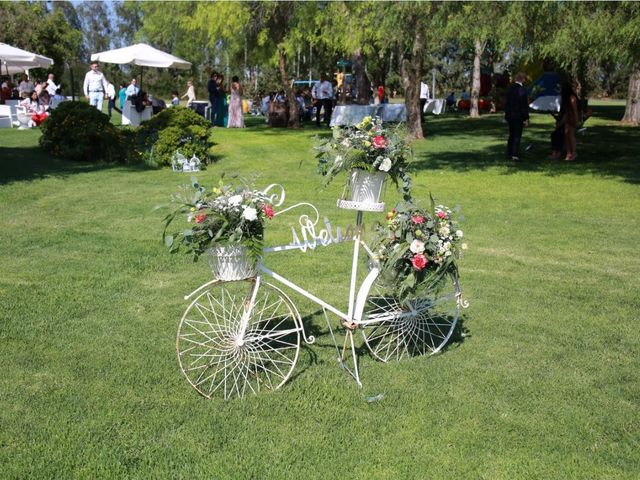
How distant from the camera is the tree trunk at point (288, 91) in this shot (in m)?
24.0

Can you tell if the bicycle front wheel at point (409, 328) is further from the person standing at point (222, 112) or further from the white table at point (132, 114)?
the person standing at point (222, 112)

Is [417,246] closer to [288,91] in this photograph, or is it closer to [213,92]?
[288,91]

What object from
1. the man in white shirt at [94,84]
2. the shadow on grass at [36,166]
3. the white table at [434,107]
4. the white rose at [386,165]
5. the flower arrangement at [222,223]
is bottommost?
the shadow on grass at [36,166]

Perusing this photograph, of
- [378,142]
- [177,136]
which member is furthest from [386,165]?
[177,136]

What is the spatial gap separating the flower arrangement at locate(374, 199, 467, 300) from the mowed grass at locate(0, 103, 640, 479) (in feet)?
2.03

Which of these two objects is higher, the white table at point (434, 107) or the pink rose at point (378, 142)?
the white table at point (434, 107)

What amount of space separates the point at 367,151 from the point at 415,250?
0.71 meters

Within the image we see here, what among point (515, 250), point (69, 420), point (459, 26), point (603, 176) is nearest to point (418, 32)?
point (459, 26)

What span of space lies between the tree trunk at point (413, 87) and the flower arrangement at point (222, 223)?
1390cm

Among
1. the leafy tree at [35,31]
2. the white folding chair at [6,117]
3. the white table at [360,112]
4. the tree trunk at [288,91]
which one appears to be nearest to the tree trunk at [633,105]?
the white table at [360,112]

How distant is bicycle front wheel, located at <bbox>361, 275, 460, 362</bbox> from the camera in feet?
16.0

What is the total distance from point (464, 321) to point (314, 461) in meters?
2.41

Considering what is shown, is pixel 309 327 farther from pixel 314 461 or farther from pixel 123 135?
pixel 123 135

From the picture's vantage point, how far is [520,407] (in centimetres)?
421
